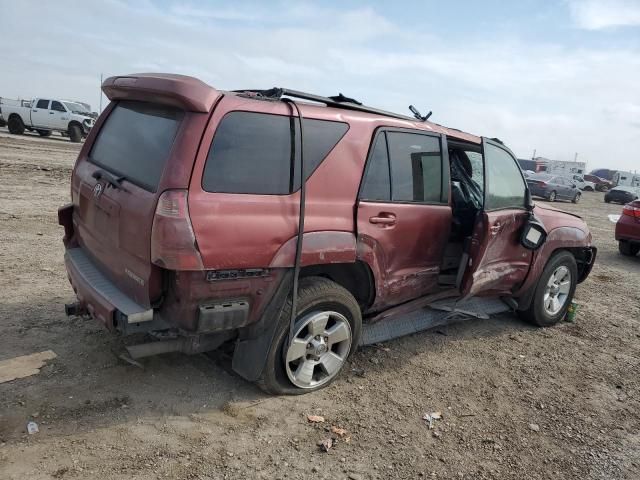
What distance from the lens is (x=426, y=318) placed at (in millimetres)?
4469

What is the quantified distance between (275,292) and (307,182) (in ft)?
2.40

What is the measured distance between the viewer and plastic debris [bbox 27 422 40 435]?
2.85 metres

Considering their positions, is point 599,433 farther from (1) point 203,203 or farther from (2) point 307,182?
(1) point 203,203

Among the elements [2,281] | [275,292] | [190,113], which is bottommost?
[2,281]

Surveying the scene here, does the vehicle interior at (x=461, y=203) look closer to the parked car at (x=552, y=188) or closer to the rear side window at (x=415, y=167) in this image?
the rear side window at (x=415, y=167)

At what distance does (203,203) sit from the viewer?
2805 mm

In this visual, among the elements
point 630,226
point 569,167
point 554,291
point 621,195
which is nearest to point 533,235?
point 554,291

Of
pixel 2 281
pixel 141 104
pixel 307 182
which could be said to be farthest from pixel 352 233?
pixel 2 281

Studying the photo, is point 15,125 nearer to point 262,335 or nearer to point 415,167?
point 415,167

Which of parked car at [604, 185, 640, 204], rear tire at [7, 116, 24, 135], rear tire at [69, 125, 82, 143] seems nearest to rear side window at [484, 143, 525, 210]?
rear tire at [69, 125, 82, 143]

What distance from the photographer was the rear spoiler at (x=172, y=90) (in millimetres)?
2844

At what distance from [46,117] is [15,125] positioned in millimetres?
1546

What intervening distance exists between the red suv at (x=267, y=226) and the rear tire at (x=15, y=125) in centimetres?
2359

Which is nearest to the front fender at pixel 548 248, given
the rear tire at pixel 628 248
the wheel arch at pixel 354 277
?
the wheel arch at pixel 354 277
